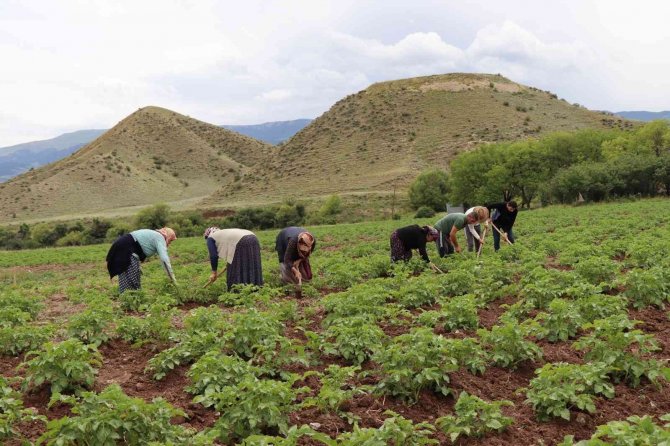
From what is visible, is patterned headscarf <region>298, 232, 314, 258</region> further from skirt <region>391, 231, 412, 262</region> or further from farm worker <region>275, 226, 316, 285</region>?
skirt <region>391, 231, 412, 262</region>

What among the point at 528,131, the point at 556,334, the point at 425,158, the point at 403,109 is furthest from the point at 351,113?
the point at 556,334

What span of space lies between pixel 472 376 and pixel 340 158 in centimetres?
7521

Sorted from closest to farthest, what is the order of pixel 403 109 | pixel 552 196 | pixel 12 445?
pixel 12 445 → pixel 552 196 → pixel 403 109

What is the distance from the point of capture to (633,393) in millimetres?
5879

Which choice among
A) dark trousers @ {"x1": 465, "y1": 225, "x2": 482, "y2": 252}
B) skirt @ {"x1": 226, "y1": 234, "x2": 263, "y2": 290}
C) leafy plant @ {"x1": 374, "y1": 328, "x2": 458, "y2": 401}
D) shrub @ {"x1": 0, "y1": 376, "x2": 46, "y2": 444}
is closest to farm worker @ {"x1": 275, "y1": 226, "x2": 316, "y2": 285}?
skirt @ {"x1": 226, "y1": 234, "x2": 263, "y2": 290}

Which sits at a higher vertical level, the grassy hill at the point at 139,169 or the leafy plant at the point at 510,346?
the grassy hill at the point at 139,169

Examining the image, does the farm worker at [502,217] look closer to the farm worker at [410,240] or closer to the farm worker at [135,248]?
the farm worker at [410,240]

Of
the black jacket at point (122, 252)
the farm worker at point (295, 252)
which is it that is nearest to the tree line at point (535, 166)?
the farm worker at point (295, 252)

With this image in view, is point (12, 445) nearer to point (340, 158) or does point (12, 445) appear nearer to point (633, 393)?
point (633, 393)

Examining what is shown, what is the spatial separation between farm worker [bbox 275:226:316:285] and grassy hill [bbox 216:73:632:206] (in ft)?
192

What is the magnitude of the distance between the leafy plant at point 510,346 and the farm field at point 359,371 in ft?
0.08

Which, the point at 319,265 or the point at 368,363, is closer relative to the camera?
the point at 368,363

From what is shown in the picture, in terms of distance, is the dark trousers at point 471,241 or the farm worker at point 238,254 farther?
the dark trousers at point 471,241

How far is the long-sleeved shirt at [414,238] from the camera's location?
12.2 meters
